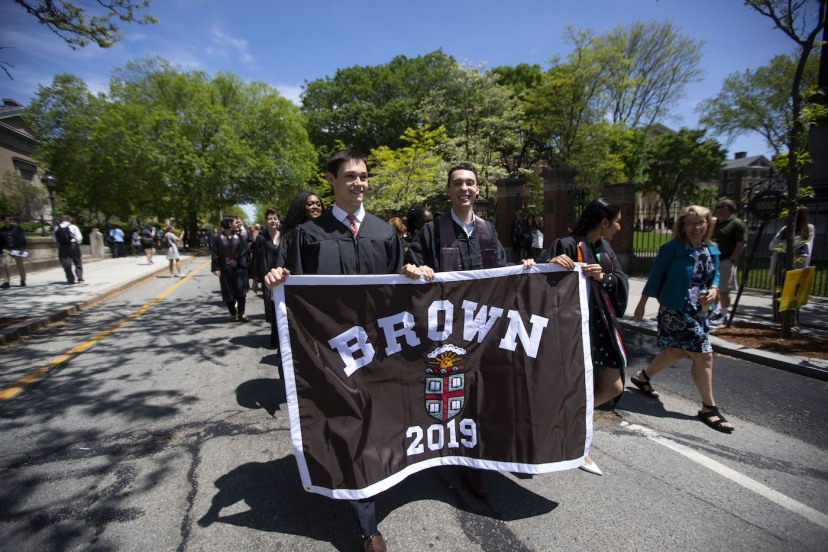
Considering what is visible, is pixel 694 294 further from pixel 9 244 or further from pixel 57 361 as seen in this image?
pixel 9 244

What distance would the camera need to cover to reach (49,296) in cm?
1055

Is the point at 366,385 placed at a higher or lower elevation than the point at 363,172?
lower

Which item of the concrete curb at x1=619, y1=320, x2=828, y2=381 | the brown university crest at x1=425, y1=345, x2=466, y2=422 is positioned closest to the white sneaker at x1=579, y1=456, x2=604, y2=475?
the brown university crest at x1=425, y1=345, x2=466, y2=422

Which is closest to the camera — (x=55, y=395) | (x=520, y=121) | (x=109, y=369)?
(x=55, y=395)

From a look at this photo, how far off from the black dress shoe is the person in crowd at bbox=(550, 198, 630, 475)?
1.64m

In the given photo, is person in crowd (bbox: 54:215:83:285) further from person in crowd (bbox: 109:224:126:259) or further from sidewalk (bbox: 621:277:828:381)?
sidewalk (bbox: 621:277:828:381)

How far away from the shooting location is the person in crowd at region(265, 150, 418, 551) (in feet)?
8.56

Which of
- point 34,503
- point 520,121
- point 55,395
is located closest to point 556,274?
point 34,503

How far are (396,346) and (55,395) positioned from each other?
4392 millimetres

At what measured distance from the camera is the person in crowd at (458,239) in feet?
9.80

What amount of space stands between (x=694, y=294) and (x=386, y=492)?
3.13 metres

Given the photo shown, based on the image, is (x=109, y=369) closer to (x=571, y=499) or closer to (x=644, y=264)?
(x=571, y=499)

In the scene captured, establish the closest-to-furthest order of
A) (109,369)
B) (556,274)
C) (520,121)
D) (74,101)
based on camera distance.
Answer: (556,274) → (109,369) → (520,121) → (74,101)

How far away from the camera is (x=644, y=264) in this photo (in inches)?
531
